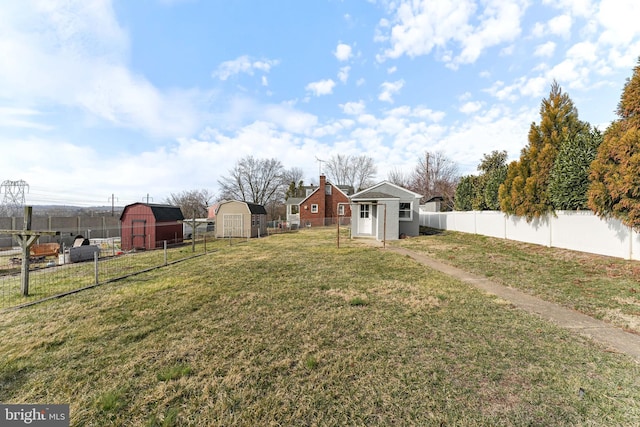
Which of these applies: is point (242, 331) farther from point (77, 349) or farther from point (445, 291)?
point (445, 291)

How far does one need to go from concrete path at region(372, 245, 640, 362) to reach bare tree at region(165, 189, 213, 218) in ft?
147

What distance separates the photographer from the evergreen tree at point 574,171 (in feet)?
31.3

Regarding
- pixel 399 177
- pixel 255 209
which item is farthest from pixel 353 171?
pixel 255 209

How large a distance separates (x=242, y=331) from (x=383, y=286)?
11.7 feet

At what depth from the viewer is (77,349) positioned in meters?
3.30

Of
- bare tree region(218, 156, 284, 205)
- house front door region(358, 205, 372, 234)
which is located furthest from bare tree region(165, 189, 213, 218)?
house front door region(358, 205, 372, 234)

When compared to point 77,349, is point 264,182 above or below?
above

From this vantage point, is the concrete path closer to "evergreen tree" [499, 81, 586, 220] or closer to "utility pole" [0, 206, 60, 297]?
"evergreen tree" [499, 81, 586, 220]

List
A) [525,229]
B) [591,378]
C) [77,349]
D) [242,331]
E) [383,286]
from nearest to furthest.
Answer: [591,378], [77,349], [242,331], [383,286], [525,229]

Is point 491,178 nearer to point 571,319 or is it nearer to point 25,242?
point 571,319

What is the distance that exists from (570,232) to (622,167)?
11.6 feet

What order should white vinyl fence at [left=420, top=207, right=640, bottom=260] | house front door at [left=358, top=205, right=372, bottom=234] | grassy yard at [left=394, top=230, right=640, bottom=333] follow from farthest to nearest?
house front door at [left=358, top=205, right=372, bottom=234], white vinyl fence at [left=420, top=207, right=640, bottom=260], grassy yard at [left=394, top=230, right=640, bottom=333]

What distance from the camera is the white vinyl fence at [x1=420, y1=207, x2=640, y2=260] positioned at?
8.24 metres

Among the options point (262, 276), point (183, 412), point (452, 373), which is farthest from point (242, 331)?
point (262, 276)
